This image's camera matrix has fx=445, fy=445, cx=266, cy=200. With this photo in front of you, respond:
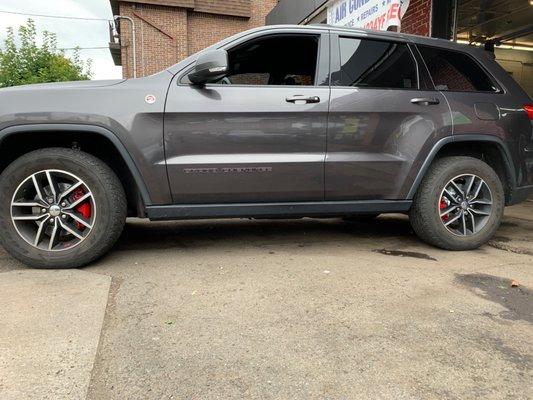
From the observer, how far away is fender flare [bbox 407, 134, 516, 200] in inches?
150

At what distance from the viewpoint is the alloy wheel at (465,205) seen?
3916 mm

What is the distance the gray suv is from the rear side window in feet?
0.04

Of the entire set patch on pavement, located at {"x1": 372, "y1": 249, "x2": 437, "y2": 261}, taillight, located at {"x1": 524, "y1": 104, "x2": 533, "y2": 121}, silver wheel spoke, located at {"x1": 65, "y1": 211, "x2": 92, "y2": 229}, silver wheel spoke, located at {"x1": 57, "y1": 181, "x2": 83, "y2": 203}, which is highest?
taillight, located at {"x1": 524, "y1": 104, "x2": 533, "y2": 121}

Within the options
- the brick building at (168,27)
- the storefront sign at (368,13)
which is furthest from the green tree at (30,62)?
the storefront sign at (368,13)

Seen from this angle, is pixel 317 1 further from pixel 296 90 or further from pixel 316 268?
pixel 316 268

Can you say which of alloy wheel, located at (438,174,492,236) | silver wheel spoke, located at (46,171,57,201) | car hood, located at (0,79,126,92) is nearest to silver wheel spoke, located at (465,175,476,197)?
alloy wheel, located at (438,174,492,236)

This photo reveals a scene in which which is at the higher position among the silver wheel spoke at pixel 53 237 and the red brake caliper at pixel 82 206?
the red brake caliper at pixel 82 206

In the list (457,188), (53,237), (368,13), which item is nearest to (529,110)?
(457,188)

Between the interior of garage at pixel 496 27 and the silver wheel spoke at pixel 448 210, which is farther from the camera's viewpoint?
the interior of garage at pixel 496 27

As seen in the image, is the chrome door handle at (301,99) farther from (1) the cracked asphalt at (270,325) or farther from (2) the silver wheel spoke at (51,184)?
(2) the silver wheel spoke at (51,184)

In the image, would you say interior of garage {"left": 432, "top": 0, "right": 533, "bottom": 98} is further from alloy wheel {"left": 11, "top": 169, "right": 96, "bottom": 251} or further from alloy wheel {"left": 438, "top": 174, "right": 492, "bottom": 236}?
alloy wheel {"left": 11, "top": 169, "right": 96, "bottom": 251}

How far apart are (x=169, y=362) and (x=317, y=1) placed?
9240mm

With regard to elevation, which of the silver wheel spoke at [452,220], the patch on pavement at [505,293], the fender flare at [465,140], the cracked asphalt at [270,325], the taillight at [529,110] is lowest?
the patch on pavement at [505,293]

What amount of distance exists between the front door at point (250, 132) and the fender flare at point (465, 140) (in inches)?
33.6
